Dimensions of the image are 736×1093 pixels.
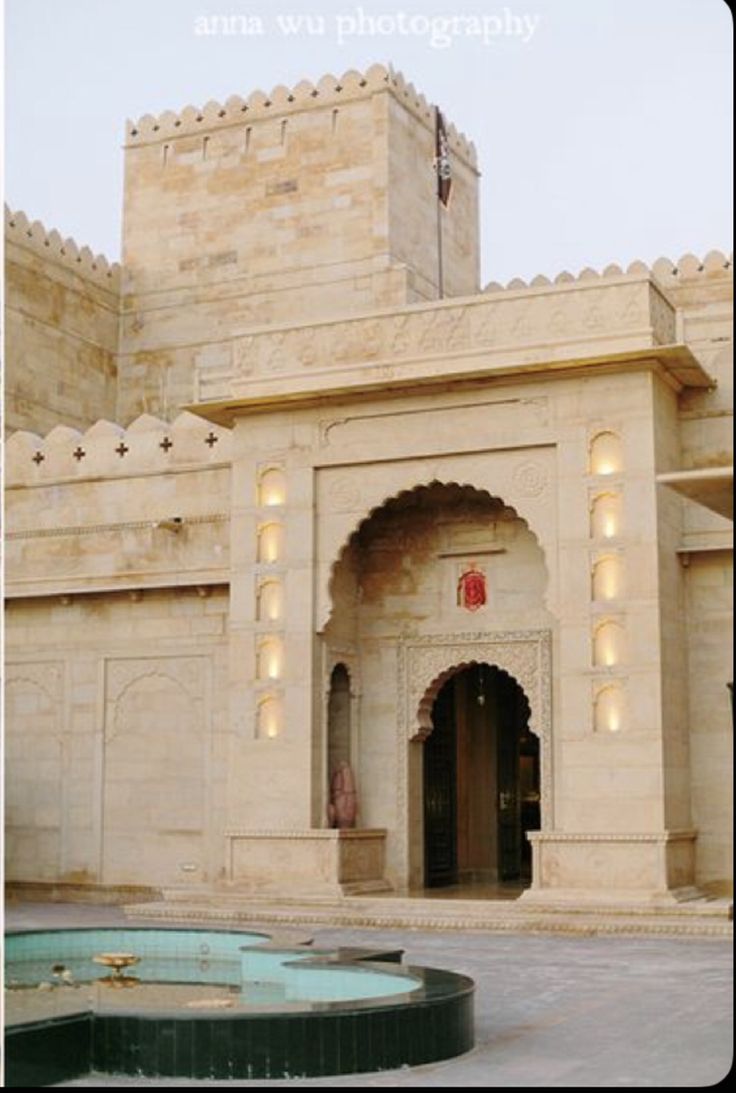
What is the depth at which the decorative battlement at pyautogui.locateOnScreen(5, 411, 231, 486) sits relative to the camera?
48.6ft

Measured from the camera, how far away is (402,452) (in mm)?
13164

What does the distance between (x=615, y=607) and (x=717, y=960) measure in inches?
125

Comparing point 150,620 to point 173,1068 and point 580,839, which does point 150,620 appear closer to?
point 580,839

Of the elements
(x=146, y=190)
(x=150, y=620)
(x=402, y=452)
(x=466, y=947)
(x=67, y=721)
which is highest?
(x=146, y=190)

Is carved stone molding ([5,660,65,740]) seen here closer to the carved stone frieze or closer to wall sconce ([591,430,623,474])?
the carved stone frieze

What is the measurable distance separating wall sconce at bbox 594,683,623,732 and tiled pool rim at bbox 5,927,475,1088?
5860 mm

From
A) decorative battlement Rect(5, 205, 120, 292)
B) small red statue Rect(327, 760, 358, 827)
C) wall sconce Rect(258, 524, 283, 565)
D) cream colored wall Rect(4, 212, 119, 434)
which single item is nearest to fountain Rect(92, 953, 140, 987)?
small red statue Rect(327, 760, 358, 827)

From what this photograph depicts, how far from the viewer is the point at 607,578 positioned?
12.4 metres

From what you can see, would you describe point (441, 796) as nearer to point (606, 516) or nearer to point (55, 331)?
point (606, 516)

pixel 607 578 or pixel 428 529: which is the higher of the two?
pixel 428 529

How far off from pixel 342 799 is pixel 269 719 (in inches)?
35.7

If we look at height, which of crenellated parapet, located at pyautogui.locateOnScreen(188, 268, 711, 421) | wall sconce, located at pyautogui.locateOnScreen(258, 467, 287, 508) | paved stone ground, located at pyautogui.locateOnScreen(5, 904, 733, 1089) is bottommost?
paved stone ground, located at pyautogui.locateOnScreen(5, 904, 733, 1089)

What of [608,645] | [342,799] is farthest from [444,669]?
[608,645]

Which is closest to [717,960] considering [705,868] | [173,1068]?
[705,868]
